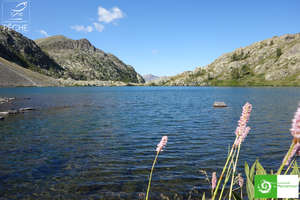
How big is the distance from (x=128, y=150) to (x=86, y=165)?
434 cm

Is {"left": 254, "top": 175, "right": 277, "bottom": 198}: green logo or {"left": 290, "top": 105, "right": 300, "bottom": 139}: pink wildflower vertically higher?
{"left": 290, "top": 105, "right": 300, "bottom": 139}: pink wildflower

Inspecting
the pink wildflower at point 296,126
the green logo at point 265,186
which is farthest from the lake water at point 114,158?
the pink wildflower at point 296,126

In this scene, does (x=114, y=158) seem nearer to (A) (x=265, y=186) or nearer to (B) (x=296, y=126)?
(A) (x=265, y=186)

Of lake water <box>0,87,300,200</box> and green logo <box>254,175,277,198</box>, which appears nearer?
green logo <box>254,175,277,198</box>

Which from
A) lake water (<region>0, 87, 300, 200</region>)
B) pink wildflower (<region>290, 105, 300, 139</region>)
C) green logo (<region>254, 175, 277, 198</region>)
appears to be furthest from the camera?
lake water (<region>0, 87, 300, 200</region>)

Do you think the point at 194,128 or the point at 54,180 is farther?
the point at 194,128

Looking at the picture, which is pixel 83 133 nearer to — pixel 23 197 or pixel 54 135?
pixel 54 135

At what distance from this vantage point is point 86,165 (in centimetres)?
1522

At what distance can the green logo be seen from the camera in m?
2.11

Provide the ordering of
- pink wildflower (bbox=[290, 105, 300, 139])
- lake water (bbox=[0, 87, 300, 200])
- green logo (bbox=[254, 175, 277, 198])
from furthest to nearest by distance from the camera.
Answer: lake water (bbox=[0, 87, 300, 200]) → green logo (bbox=[254, 175, 277, 198]) → pink wildflower (bbox=[290, 105, 300, 139])

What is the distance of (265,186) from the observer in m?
2.15

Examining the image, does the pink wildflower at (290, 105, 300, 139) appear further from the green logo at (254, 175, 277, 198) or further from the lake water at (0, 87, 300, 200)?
the lake water at (0, 87, 300, 200)

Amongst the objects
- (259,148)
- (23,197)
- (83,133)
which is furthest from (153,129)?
(23,197)

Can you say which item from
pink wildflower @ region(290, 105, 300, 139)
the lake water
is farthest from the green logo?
the lake water
